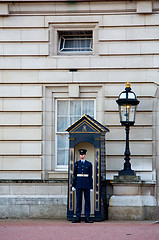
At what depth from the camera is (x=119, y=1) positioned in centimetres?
1545

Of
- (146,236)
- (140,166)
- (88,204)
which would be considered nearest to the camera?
(146,236)

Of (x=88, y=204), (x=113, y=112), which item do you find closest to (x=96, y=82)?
(x=113, y=112)

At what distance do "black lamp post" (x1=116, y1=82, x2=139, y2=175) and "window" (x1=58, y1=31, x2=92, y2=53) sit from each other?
5.93 feet

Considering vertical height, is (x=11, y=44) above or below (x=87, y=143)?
above

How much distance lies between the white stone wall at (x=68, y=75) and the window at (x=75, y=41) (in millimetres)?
277

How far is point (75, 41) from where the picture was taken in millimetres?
15930

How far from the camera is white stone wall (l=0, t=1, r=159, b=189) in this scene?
49.9 feet

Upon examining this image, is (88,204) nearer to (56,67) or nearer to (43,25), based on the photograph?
(56,67)

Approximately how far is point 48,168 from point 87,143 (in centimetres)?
130

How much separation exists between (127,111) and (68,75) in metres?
1.79

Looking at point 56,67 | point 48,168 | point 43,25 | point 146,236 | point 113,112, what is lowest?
point 146,236

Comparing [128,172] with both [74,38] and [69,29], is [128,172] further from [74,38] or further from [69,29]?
[69,29]

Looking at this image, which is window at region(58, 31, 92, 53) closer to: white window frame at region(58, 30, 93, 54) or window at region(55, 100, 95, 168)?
white window frame at region(58, 30, 93, 54)

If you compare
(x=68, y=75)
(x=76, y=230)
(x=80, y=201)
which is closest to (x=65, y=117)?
(x=68, y=75)
